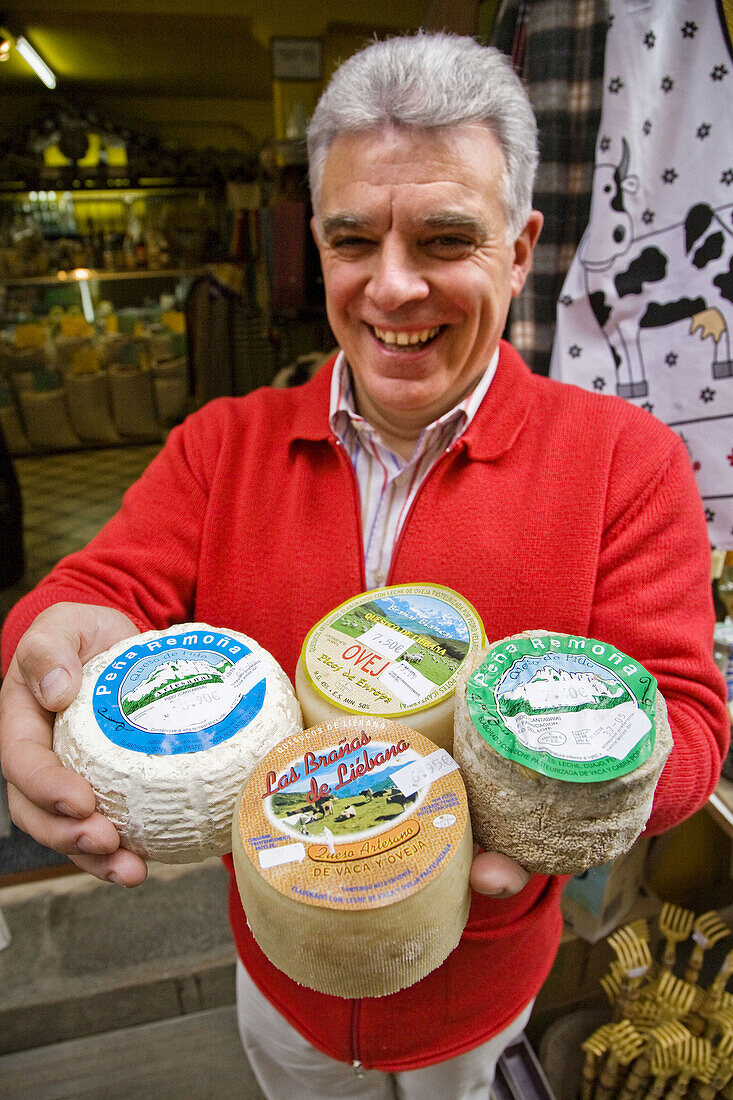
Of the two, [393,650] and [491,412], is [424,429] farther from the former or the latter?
[393,650]

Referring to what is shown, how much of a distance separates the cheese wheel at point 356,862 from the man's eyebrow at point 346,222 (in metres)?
0.75

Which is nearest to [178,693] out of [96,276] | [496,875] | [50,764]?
[50,764]

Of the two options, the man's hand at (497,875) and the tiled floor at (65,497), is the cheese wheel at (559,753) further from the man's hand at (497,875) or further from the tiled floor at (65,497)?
the tiled floor at (65,497)

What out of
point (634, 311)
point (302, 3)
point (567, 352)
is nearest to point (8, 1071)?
point (567, 352)

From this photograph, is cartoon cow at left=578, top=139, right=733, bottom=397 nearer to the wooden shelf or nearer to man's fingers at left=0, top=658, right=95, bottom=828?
man's fingers at left=0, top=658, right=95, bottom=828

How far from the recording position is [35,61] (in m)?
5.29

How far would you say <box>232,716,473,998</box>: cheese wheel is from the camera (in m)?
0.57

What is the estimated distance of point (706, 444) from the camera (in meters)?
1.46

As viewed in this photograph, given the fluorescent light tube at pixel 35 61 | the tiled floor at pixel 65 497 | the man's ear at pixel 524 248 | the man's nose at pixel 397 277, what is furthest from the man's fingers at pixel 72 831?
the fluorescent light tube at pixel 35 61

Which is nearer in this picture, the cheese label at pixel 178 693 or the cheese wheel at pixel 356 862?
the cheese wheel at pixel 356 862

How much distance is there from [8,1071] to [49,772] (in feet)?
6.06

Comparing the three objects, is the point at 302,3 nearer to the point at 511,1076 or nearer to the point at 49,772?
the point at 49,772

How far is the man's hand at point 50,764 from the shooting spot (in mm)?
679

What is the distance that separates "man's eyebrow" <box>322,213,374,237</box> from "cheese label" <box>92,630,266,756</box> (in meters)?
0.64
